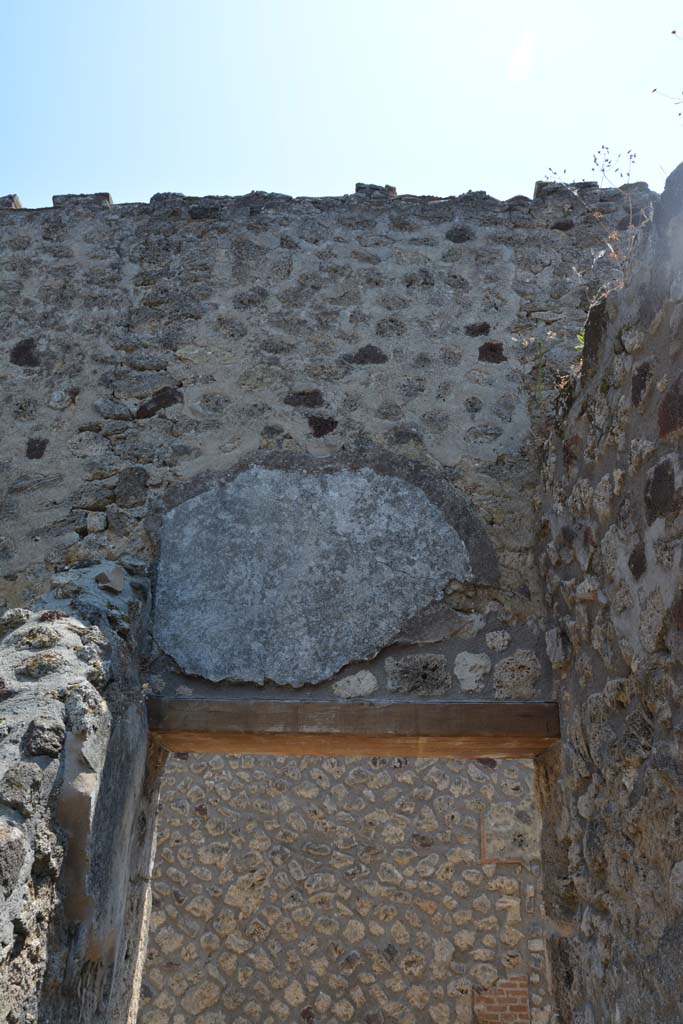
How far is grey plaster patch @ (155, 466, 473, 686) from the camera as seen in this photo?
3.57 meters

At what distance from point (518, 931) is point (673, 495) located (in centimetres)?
423

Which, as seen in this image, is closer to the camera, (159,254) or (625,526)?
(625,526)

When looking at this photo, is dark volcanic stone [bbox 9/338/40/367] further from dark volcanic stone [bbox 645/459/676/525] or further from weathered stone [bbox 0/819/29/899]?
dark volcanic stone [bbox 645/459/676/525]

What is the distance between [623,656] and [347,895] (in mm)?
3848

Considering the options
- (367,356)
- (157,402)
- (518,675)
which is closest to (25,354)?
(157,402)

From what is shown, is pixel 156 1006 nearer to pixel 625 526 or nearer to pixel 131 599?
pixel 131 599

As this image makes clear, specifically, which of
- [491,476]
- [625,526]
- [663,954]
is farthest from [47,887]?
[491,476]

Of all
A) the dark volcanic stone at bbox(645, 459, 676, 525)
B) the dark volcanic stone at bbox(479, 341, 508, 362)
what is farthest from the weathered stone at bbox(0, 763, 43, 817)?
the dark volcanic stone at bbox(479, 341, 508, 362)

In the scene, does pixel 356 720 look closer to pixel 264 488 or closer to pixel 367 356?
pixel 264 488

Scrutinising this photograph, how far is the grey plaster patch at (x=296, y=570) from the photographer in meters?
3.57

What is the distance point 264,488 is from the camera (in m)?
3.88

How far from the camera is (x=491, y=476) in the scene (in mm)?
3939

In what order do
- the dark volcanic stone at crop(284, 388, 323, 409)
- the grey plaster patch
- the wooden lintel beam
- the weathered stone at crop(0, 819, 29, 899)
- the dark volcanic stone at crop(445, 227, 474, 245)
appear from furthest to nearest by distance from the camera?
the dark volcanic stone at crop(445, 227, 474, 245)
the dark volcanic stone at crop(284, 388, 323, 409)
the grey plaster patch
the wooden lintel beam
the weathered stone at crop(0, 819, 29, 899)

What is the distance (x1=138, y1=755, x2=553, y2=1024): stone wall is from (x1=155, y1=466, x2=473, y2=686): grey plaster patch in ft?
10.1
